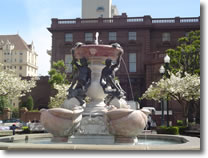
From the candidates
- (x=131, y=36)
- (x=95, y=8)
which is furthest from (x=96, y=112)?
(x=95, y=8)

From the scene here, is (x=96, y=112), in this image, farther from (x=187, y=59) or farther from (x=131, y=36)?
(x=131, y=36)

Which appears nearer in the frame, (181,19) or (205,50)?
(205,50)

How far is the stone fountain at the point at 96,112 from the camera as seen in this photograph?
1087cm

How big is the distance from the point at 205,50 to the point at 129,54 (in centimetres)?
4450

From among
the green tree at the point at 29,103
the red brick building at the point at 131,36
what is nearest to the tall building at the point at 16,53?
the green tree at the point at 29,103

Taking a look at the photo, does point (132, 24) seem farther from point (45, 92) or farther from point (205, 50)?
point (205, 50)

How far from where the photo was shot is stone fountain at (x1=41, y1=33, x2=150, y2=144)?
10.9 m

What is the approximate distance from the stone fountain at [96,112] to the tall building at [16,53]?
80.6 metres

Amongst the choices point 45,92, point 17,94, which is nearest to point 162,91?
point 17,94

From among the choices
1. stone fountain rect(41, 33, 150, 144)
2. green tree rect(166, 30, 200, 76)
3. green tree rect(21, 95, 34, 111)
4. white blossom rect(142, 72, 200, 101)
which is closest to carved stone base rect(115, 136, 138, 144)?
stone fountain rect(41, 33, 150, 144)

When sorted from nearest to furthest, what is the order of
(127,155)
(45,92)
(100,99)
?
1. (127,155)
2. (100,99)
3. (45,92)

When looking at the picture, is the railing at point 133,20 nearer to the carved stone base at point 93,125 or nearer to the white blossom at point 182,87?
the white blossom at point 182,87

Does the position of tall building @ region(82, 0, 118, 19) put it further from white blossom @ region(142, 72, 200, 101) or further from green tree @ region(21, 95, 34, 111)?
white blossom @ region(142, 72, 200, 101)

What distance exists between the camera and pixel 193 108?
109 ft
